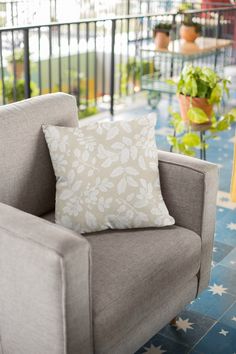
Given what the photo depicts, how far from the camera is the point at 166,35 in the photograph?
4523mm

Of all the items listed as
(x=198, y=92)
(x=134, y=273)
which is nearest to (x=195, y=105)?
(x=198, y=92)

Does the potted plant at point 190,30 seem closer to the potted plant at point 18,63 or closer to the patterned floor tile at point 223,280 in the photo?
the potted plant at point 18,63

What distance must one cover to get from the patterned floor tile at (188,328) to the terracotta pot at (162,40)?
9.64 feet

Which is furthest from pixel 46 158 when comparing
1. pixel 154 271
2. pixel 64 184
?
pixel 154 271

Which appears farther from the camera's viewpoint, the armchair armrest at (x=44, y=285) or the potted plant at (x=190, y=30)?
the potted plant at (x=190, y=30)

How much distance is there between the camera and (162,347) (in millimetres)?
1945

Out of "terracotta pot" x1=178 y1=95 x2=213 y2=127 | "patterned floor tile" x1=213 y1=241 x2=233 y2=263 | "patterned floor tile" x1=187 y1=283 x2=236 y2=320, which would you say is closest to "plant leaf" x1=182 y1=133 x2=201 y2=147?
"terracotta pot" x1=178 y1=95 x2=213 y2=127

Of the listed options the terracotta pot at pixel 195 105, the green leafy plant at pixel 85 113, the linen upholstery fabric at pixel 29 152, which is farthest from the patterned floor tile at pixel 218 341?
the green leafy plant at pixel 85 113

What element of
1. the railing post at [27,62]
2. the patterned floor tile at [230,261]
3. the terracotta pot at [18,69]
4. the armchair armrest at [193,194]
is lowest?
the patterned floor tile at [230,261]

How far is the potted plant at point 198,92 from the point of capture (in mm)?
3037

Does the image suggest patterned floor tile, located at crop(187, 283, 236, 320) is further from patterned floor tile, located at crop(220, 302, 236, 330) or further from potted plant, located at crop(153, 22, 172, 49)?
potted plant, located at crop(153, 22, 172, 49)

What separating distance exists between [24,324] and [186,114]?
1933mm

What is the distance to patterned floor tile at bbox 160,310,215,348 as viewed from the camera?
1986 millimetres

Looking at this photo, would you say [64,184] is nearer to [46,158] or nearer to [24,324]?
[46,158]
